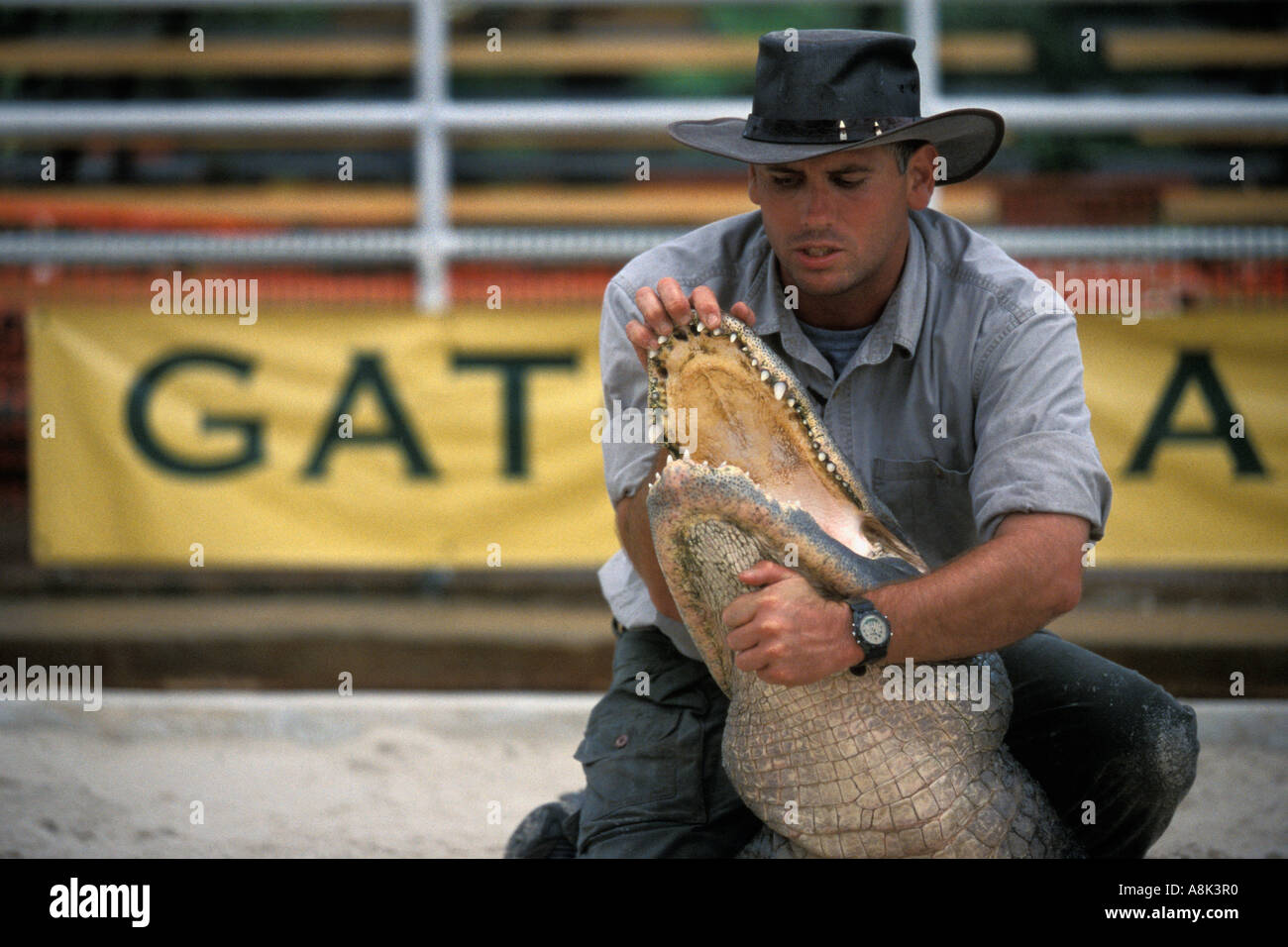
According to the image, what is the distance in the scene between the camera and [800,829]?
2.16 meters

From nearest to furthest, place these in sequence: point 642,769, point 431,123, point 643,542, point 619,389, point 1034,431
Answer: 1. point 1034,431
2. point 643,542
3. point 619,389
4. point 642,769
5. point 431,123

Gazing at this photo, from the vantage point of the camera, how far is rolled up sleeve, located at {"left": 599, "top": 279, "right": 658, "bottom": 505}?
2512mm

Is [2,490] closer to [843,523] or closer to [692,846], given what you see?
[692,846]

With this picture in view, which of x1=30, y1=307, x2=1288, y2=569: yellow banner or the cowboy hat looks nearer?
the cowboy hat

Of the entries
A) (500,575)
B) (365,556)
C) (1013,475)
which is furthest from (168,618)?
(1013,475)

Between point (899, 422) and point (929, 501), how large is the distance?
0.49 feet

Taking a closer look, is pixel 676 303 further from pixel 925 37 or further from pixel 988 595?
pixel 925 37

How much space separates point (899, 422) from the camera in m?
2.55

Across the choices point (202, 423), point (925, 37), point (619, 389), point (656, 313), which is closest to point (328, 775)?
point (202, 423)

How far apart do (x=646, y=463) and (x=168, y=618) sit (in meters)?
3.66

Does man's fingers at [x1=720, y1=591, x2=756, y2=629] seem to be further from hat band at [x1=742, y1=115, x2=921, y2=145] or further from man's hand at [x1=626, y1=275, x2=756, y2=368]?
hat band at [x1=742, y1=115, x2=921, y2=145]

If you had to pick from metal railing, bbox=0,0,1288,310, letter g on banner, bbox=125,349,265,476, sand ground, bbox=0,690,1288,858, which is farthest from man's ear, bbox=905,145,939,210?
letter g on banner, bbox=125,349,265,476

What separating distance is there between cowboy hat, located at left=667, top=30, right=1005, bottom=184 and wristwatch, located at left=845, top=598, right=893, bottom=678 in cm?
72

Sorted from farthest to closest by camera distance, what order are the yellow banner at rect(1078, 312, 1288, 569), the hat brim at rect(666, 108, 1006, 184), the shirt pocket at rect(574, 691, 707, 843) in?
the yellow banner at rect(1078, 312, 1288, 569) → the shirt pocket at rect(574, 691, 707, 843) → the hat brim at rect(666, 108, 1006, 184)
